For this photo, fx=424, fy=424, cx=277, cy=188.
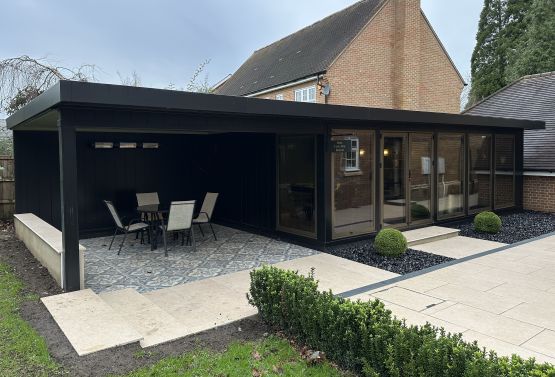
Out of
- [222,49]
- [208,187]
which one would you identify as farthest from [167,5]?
[208,187]

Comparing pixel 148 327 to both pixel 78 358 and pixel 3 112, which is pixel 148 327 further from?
pixel 3 112

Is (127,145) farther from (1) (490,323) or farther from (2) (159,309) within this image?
(1) (490,323)

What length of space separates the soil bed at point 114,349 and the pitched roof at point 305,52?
41.5 feet

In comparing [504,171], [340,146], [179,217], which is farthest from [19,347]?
[504,171]

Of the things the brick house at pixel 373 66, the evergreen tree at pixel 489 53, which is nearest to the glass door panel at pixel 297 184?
the brick house at pixel 373 66

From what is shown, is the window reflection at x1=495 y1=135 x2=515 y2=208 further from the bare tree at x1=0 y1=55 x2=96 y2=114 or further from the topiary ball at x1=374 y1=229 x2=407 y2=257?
the bare tree at x1=0 y1=55 x2=96 y2=114

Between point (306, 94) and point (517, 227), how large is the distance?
9.53 meters

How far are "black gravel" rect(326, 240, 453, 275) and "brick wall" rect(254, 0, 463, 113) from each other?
9203 mm

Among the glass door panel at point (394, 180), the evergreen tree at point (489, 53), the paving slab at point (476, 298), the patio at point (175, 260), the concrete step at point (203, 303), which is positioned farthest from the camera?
the evergreen tree at point (489, 53)

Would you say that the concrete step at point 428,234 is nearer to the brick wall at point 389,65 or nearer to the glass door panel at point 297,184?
the glass door panel at point 297,184

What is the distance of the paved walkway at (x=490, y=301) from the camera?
12.0ft

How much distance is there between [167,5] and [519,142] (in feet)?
40.9

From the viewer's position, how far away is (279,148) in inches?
311

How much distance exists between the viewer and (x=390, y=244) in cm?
648
